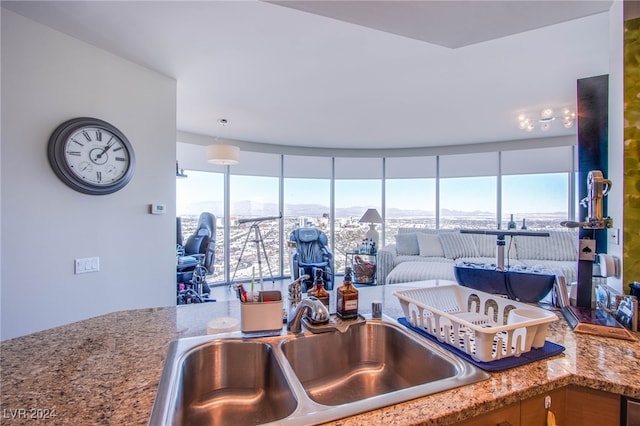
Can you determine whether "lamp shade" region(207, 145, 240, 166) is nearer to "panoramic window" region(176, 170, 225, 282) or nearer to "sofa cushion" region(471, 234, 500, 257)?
"panoramic window" region(176, 170, 225, 282)

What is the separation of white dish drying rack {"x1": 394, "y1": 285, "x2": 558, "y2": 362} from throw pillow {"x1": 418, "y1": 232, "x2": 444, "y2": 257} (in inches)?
154

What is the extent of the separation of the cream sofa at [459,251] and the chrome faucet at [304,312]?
→ 3.06 m

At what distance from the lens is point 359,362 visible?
3.96 feet

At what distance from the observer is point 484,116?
3996 millimetres

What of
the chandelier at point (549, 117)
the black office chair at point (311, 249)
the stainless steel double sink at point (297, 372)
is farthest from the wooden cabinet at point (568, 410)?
the black office chair at point (311, 249)

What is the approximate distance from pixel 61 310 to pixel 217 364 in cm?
180

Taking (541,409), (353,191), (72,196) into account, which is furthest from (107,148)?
(353,191)

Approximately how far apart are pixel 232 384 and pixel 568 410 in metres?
1.02

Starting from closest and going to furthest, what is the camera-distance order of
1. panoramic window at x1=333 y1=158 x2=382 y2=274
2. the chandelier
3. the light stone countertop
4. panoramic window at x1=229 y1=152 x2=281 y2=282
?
the light stone countertop < the chandelier < panoramic window at x1=229 y1=152 x2=281 y2=282 < panoramic window at x1=333 y1=158 x2=382 y2=274

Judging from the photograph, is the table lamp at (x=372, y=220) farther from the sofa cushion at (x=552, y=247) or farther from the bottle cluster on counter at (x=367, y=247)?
the sofa cushion at (x=552, y=247)

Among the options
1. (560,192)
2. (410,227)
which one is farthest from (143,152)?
(560,192)

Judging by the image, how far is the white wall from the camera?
1.91m

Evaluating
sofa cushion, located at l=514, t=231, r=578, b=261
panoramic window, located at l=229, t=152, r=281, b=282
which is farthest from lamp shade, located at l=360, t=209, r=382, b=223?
sofa cushion, located at l=514, t=231, r=578, b=261

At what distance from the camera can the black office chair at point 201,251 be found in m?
3.87
